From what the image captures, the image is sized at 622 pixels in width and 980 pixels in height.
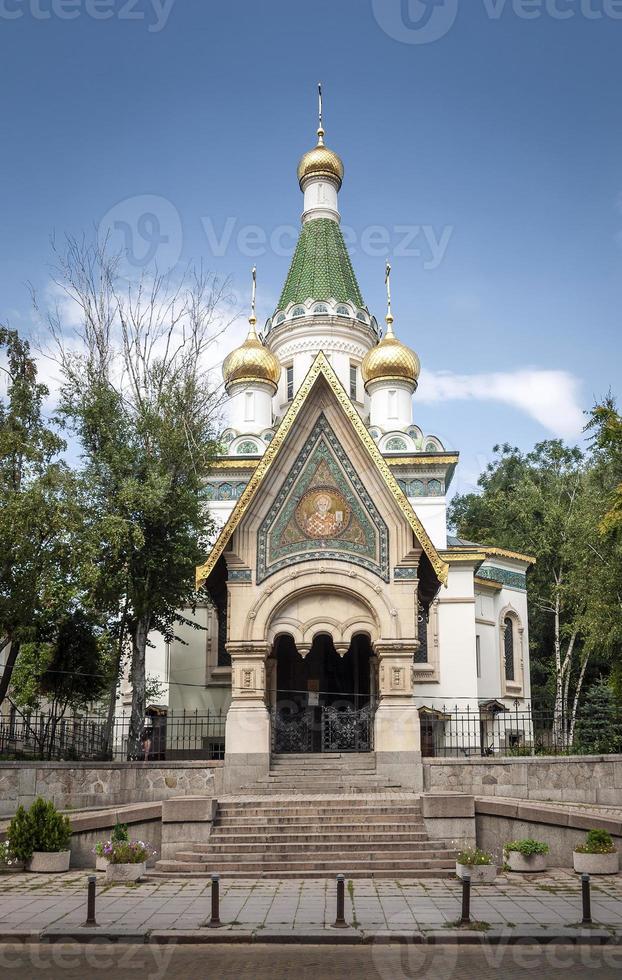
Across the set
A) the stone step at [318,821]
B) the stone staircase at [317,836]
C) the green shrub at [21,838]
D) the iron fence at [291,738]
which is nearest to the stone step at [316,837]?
the stone staircase at [317,836]

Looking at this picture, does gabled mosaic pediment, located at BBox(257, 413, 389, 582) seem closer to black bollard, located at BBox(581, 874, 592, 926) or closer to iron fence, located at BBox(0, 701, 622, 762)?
iron fence, located at BBox(0, 701, 622, 762)

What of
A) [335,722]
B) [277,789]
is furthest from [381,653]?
[277,789]

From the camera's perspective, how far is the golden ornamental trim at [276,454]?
57.3ft

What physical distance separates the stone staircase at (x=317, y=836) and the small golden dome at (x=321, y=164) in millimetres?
28178

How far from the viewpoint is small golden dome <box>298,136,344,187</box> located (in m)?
38.1

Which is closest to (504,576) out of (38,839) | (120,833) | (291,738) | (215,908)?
(291,738)

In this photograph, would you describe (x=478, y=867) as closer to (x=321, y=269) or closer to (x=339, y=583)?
(x=339, y=583)

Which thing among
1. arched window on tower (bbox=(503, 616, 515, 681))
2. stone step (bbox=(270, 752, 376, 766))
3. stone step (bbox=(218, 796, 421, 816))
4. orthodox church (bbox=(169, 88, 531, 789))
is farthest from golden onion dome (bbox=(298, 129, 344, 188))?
stone step (bbox=(218, 796, 421, 816))

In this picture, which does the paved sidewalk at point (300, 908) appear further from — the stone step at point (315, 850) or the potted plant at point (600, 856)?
the stone step at point (315, 850)

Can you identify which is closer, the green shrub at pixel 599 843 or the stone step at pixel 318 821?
the green shrub at pixel 599 843

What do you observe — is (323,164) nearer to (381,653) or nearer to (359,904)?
(381,653)

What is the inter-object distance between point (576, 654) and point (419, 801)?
25.3 metres

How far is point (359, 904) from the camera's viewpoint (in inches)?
442

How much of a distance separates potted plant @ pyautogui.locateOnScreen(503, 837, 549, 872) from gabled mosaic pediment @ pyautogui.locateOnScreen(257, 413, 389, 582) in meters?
5.72
